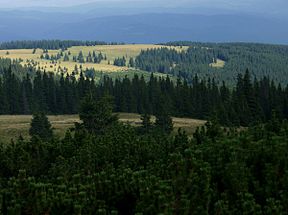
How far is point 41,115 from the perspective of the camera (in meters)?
71.2

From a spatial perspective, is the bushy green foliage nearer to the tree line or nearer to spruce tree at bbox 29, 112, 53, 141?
spruce tree at bbox 29, 112, 53, 141

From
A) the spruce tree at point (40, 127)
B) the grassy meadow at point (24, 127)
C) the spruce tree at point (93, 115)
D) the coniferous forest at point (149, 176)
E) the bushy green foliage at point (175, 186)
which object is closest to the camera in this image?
the bushy green foliage at point (175, 186)

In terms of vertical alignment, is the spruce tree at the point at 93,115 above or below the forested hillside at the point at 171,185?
below

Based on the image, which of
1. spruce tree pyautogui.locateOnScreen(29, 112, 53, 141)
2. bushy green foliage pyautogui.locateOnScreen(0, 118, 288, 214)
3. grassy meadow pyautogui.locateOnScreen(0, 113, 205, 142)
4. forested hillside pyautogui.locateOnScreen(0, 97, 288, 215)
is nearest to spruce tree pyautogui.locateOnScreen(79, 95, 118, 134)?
spruce tree pyautogui.locateOnScreen(29, 112, 53, 141)

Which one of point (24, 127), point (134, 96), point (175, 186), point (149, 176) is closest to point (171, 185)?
point (175, 186)

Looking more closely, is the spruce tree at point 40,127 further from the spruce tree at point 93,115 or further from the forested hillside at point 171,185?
the forested hillside at point 171,185

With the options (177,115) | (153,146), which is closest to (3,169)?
(153,146)

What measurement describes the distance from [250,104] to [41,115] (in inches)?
1968

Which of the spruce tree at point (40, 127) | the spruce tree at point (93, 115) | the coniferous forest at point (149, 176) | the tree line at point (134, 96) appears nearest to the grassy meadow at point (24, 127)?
the spruce tree at point (40, 127)

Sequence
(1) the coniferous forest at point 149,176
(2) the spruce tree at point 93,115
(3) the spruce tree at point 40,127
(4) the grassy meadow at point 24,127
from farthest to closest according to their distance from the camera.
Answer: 1. (4) the grassy meadow at point 24,127
2. (3) the spruce tree at point 40,127
3. (2) the spruce tree at point 93,115
4. (1) the coniferous forest at point 149,176

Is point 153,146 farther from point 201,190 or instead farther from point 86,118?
point 86,118

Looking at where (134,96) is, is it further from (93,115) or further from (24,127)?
(93,115)

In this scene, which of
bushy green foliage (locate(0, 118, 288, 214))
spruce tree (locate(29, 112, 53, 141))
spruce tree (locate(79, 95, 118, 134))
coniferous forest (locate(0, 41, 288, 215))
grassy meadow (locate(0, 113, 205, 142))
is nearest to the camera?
bushy green foliage (locate(0, 118, 288, 214))

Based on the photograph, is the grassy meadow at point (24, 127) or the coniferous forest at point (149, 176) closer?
the coniferous forest at point (149, 176)
